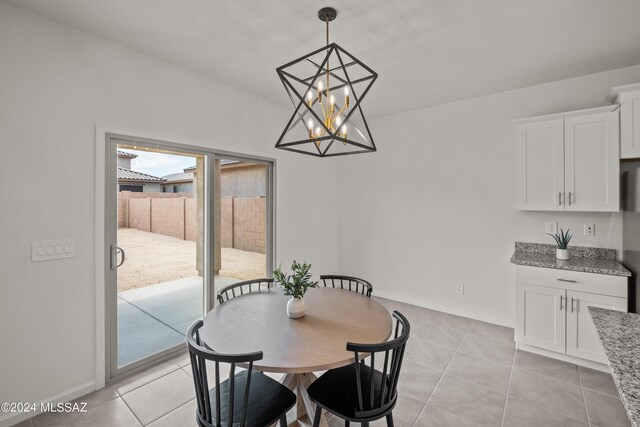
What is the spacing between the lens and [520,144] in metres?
3.10

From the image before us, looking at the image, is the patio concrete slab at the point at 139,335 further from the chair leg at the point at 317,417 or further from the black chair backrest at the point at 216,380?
the chair leg at the point at 317,417

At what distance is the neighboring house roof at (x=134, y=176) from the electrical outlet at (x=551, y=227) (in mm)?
4196

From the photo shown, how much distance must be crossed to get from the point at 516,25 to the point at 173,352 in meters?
4.12

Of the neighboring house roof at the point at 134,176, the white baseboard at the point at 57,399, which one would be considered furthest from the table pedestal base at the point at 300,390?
the neighboring house roof at the point at 134,176

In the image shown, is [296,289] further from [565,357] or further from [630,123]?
[630,123]

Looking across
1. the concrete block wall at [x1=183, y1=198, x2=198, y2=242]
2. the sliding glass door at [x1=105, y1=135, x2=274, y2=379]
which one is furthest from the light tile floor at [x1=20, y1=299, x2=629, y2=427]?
the concrete block wall at [x1=183, y1=198, x2=198, y2=242]

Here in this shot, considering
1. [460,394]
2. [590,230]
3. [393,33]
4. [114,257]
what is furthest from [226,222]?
[590,230]

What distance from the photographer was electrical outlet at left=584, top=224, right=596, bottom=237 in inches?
118

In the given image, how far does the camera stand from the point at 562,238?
3057 mm

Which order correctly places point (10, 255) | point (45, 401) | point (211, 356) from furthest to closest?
point (45, 401) < point (10, 255) < point (211, 356)

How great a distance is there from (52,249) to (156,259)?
841mm

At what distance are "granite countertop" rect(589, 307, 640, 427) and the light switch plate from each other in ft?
10.2

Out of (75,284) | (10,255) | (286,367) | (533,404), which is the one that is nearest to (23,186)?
(10,255)

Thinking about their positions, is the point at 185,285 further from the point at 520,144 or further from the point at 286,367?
the point at 520,144
